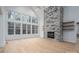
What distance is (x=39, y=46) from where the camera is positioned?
7.52 ft

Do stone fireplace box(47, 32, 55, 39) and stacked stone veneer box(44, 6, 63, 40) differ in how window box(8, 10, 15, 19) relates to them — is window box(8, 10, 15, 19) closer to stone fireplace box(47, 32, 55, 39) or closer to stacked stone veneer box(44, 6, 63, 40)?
stacked stone veneer box(44, 6, 63, 40)

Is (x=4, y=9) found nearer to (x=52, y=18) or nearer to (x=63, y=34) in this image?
(x=52, y=18)

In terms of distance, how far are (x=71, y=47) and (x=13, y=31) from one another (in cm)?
108

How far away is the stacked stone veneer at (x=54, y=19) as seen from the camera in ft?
7.56

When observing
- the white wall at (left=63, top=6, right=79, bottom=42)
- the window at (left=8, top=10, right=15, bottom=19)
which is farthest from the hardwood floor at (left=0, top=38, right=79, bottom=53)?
the window at (left=8, top=10, right=15, bottom=19)

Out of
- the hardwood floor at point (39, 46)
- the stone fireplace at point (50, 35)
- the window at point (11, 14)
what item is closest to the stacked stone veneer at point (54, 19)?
the stone fireplace at point (50, 35)

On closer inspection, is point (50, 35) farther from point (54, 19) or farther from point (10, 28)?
point (10, 28)

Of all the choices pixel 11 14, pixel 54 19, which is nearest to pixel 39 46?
pixel 54 19

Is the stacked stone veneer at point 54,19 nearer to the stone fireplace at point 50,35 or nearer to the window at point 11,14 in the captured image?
the stone fireplace at point 50,35

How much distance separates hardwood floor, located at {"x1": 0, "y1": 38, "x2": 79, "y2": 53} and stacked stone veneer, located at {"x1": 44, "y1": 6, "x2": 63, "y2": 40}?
16 cm

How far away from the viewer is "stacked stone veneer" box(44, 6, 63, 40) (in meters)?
2.30

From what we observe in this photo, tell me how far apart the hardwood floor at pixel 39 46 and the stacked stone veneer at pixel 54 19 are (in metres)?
0.16

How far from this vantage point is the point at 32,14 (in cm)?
231

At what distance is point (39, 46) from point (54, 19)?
567mm
